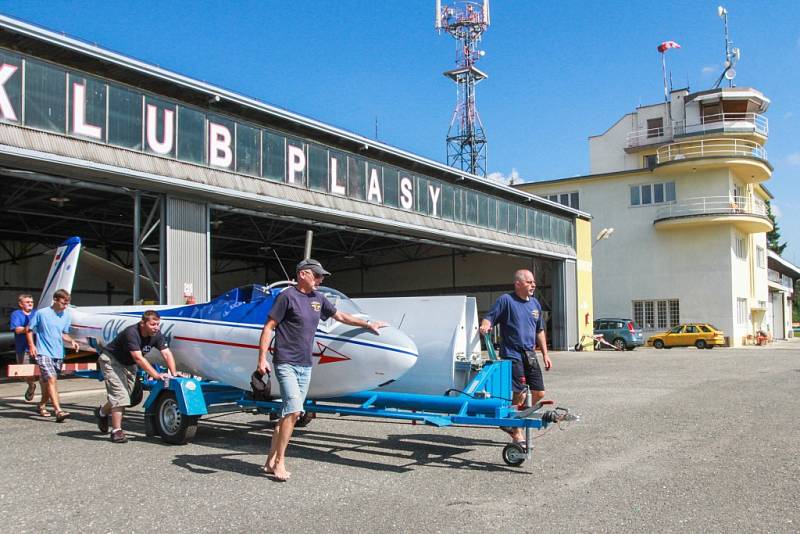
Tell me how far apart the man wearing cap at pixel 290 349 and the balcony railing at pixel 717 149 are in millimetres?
40985

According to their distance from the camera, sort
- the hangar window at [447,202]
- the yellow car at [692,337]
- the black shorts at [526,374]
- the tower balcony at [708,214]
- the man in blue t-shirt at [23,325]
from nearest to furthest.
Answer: the black shorts at [526,374] < the man in blue t-shirt at [23,325] < the hangar window at [447,202] < the yellow car at [692,337] < the tower balcony at [708,214]

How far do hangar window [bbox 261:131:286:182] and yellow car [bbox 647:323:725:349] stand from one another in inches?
1089

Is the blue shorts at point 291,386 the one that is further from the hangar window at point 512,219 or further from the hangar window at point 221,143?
the hangar window at point 512,219

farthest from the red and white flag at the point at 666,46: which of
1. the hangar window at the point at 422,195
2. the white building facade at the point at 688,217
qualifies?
the hangar window at the point at 422,195

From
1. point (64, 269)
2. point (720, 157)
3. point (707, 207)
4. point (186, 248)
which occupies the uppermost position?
point (720, 157)

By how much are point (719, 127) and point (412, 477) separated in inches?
1738

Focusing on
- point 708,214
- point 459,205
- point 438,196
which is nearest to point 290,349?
point 438,196

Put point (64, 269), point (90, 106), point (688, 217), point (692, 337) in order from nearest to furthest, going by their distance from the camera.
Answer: point (64, 269) < point (90, 106) < point (692, 337) < point (688, 217)

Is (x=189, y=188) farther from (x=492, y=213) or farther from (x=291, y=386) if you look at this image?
(x=492, y=213)

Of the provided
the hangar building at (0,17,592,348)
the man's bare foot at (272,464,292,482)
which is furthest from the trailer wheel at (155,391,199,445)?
the hangar building at (0,17,592,348)

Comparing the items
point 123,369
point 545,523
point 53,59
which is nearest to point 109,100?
point 53,59

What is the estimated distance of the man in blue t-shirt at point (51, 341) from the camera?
32.8ft

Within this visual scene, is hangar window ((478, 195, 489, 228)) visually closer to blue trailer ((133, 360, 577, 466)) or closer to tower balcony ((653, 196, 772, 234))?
tower balcony ((653, 196, 772, 234))

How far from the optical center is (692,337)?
3791 centimetres
